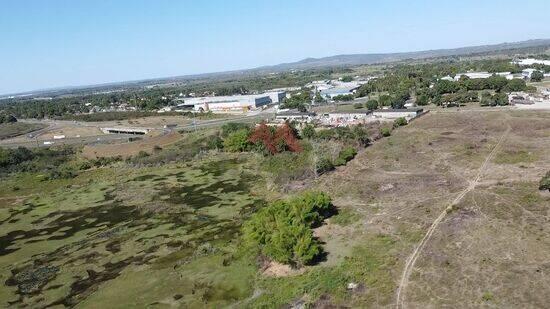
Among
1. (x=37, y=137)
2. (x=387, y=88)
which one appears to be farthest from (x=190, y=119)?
(x=387, y=88)

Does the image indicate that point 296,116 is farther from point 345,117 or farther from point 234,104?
point 234,104

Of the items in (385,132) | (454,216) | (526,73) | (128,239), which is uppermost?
(526,73)

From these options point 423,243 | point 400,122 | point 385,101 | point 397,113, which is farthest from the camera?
point 385,101

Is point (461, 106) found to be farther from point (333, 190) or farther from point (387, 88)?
point (333, 190)

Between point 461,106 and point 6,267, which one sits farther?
point 461,106

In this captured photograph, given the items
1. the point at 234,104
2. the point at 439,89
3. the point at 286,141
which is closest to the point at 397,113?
the point at 439,89

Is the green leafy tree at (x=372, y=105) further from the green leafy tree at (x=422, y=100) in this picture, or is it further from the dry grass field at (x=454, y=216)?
the dry grass field at (x=454, y=216)

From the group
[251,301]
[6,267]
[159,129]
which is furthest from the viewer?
[159,129]

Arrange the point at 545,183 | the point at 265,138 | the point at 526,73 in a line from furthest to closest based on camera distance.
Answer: the point at 526,73 < the point at 265,138 < the point at 545,183
